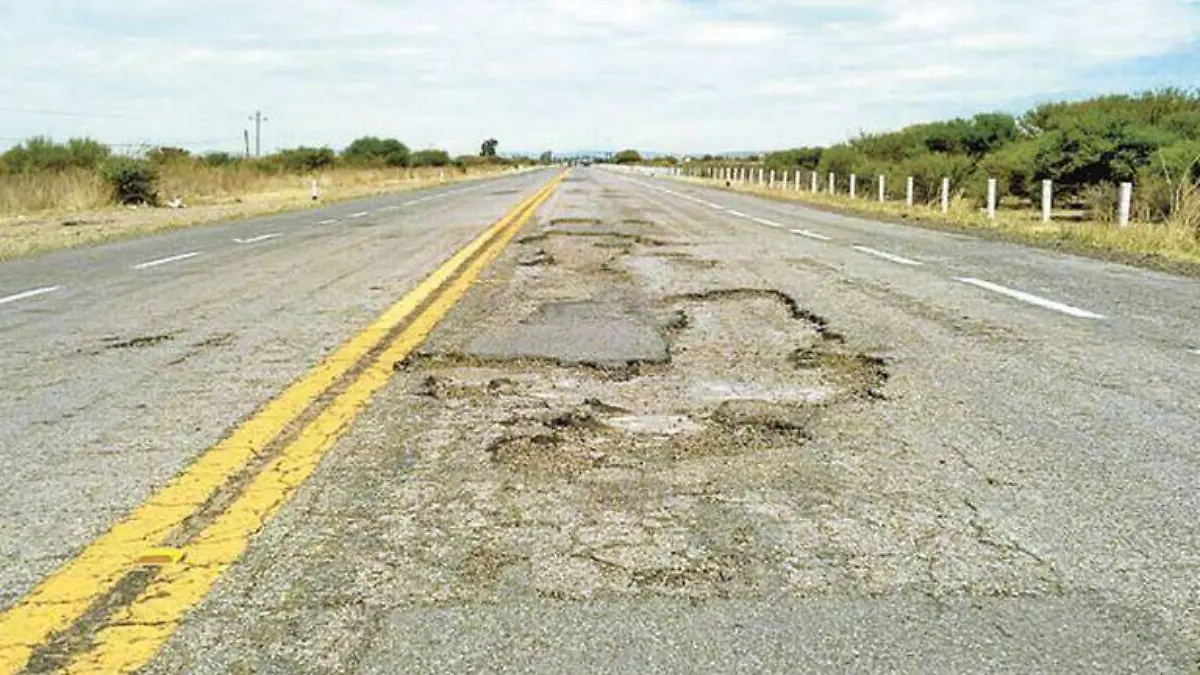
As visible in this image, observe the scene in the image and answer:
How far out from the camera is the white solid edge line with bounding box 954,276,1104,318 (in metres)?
7.56

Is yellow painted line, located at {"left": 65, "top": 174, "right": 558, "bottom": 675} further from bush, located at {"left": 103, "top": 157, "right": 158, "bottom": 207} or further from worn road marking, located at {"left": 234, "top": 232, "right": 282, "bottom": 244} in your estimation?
bush, located at {"left": 103, "top": 157, "right": 158, "bottom": 207}

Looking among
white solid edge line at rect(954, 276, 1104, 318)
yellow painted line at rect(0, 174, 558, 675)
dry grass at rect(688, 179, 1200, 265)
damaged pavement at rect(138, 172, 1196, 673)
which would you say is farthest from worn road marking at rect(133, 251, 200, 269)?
dry grass at rect(688, 179, 1200, 265)

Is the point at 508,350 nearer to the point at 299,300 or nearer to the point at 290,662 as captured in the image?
the point at 299,300

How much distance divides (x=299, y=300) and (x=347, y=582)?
20.0 feet

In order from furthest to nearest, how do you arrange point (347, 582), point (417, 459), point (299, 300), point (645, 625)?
point (299, 300), point (417, 459), point (347, 582), point (645, 625)

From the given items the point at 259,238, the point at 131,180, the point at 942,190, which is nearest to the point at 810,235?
the point at 259,238

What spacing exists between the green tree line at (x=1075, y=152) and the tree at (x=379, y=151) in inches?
2480

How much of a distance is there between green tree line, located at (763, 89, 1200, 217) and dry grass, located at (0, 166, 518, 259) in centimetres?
1741

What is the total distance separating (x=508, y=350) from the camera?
6098 mm

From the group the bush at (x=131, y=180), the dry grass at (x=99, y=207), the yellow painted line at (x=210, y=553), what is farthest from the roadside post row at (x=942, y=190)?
the bush at (x=131, y=180)

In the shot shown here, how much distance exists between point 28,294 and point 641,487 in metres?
7.95

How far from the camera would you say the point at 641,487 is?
3.54 m

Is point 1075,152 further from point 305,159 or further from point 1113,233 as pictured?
point 305,159

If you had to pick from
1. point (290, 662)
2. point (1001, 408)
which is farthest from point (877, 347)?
point (290, 662)
